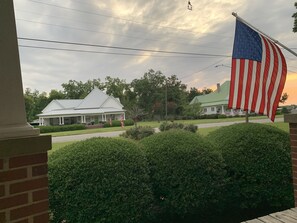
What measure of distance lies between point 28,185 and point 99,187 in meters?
1.96

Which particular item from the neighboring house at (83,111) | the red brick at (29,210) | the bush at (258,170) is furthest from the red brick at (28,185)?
the neighboring house at (83,111)

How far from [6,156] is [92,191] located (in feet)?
6.91

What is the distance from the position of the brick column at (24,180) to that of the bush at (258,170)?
3726 millimetres

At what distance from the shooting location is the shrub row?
3.75 m

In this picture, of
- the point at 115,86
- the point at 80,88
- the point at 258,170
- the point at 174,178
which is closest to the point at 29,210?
the point at 174,178

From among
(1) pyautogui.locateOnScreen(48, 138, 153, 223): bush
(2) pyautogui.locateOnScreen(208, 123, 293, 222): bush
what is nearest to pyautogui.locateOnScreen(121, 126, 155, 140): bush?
(2) pyautogui.locateOnScreen(208, 123, 293, 222): bush

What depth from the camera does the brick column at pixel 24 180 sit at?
68.4 inches

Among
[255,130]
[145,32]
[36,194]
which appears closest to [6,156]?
[36,194]

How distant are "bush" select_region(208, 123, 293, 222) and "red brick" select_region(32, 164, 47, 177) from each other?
371 centimetres

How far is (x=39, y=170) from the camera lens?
6.18 feet

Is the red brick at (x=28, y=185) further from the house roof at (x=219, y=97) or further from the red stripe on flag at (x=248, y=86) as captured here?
the house roof at (x=219, y=97)

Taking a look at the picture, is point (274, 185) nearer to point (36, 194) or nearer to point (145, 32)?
point (36, 194)

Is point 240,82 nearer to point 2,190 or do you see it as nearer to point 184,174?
point 184,174

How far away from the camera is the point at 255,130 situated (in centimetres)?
523
